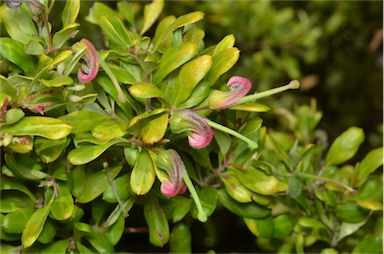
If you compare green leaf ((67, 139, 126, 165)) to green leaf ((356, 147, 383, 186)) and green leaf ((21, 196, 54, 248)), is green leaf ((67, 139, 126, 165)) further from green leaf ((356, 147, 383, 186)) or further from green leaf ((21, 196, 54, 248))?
green leaf ((356, 147, 383, 186))

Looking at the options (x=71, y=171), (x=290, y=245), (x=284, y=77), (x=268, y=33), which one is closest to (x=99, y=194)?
(x=71, y=171)

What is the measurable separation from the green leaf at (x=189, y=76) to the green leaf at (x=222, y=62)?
0.11 ft

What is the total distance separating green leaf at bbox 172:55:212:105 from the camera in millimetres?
764

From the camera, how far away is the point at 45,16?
30.8 inches

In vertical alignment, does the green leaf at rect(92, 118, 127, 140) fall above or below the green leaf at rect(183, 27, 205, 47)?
below

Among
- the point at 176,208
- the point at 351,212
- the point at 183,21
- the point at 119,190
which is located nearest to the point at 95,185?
the point at 119,190

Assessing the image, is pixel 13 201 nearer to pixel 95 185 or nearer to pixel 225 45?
pixel 95 185

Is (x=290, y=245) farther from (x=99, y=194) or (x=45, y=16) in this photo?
(x=45, y=16)

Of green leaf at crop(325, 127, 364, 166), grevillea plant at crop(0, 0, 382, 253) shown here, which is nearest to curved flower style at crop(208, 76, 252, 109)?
grevillea plant at crop(0, 0, 382, 253)

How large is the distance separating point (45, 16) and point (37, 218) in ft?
0.80

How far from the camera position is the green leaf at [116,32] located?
0.80m

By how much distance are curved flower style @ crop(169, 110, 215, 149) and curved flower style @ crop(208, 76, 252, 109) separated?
1.1 inches

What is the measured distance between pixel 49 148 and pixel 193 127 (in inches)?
6.9

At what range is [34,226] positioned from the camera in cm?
77
